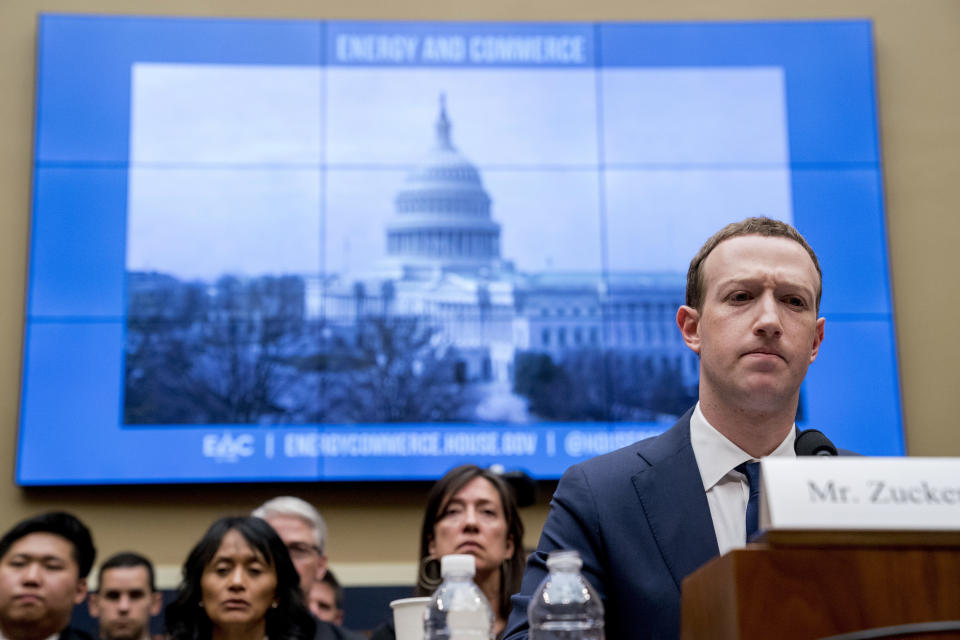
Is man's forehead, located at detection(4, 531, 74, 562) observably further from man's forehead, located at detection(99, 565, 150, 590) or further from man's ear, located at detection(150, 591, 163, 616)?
man's ear, located at detection(150, 591, 163, 616)

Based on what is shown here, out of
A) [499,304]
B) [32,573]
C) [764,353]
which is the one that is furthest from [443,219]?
[764,353]

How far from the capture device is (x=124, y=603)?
4070mm

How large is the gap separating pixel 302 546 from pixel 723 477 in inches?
97.9

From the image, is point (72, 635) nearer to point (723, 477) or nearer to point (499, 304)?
point (499, 304)

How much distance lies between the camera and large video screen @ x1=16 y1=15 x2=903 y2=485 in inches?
184

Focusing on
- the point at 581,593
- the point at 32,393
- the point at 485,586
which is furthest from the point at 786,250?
the point at 32,393

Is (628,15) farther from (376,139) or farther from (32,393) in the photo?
(32,393)

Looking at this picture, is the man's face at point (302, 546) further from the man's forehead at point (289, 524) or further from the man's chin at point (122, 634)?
the man's chin at point (122, 634)

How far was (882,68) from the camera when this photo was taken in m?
5.18

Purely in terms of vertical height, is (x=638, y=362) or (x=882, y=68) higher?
(x=882, y=68)

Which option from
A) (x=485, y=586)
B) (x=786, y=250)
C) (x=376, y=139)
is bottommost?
(x=485, y=586)

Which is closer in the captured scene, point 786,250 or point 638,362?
point 786,250

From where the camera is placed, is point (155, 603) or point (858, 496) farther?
point (155, 603)

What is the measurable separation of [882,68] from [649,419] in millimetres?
2046
